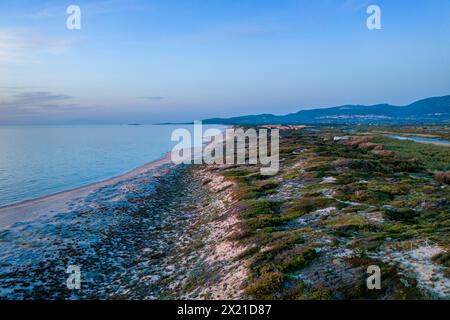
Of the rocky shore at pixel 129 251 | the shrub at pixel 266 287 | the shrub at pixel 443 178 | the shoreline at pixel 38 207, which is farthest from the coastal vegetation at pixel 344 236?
the shoreline at pixel 38 207

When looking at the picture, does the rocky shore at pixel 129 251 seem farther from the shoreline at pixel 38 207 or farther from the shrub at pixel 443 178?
the shrub at pixel 443 178

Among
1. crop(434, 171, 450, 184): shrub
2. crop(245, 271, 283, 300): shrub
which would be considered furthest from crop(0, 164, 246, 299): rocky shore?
crop(434, 171, 450, 184): shrub

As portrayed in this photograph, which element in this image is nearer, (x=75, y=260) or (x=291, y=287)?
(x=291, y=287)

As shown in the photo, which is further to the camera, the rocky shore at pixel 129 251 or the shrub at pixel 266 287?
the rocky shore at pixel 129 251

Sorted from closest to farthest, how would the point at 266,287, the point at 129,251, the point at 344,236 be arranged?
1. the point at 266,287
2. the point at 344,236
3. the point at 129,251

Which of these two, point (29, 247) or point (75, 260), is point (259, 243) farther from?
point (29, 247)

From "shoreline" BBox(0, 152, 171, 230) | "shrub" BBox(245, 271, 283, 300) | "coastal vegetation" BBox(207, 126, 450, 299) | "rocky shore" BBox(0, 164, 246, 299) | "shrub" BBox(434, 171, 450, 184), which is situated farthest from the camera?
"shrub" BBox(434, 171, 450, 184)

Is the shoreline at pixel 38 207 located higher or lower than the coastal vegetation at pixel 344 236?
lower

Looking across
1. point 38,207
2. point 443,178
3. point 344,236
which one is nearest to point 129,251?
point 344,236

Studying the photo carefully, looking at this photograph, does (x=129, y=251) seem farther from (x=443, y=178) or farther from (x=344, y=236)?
(x=443, y=178)

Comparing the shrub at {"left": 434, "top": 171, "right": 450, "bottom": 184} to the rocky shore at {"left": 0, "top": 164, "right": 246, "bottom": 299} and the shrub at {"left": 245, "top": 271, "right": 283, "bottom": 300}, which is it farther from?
the shrub at {"left": 245, "top": 271, "right": 283, "bottom": 300}
